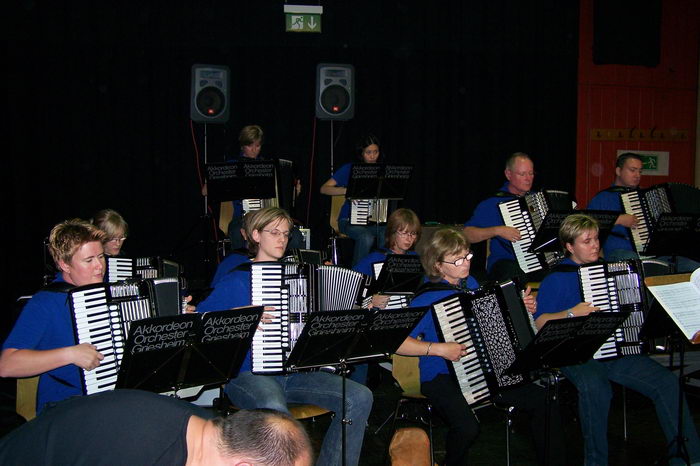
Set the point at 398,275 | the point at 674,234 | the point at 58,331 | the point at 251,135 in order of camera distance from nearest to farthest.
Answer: the point at 58,331, the point at 398,275, the point at 674,234, the point at 251,135

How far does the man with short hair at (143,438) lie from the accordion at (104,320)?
57.9 inches

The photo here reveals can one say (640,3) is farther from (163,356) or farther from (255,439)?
(255,439)

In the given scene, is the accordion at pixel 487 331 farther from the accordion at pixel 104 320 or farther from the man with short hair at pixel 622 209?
the man with short hair at pixel 622 209

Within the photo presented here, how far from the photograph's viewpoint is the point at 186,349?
362cm

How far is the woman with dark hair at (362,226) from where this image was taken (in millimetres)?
8242

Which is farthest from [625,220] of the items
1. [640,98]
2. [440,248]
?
[640,98]

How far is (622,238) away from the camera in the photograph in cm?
724

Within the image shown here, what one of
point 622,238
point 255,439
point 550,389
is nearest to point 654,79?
point 622,238

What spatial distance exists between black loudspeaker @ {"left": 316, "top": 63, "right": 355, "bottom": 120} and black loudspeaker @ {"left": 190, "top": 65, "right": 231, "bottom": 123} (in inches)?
43.5

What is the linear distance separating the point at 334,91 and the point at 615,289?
525 cm

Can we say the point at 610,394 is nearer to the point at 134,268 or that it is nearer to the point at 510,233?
the point at 510,233

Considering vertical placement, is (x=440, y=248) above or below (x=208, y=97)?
below

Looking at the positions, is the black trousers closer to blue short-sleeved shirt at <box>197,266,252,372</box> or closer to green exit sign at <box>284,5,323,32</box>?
blue short-sleeved shirt at <box>197,266,252,372</box>

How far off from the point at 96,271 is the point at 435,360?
2.06 m
